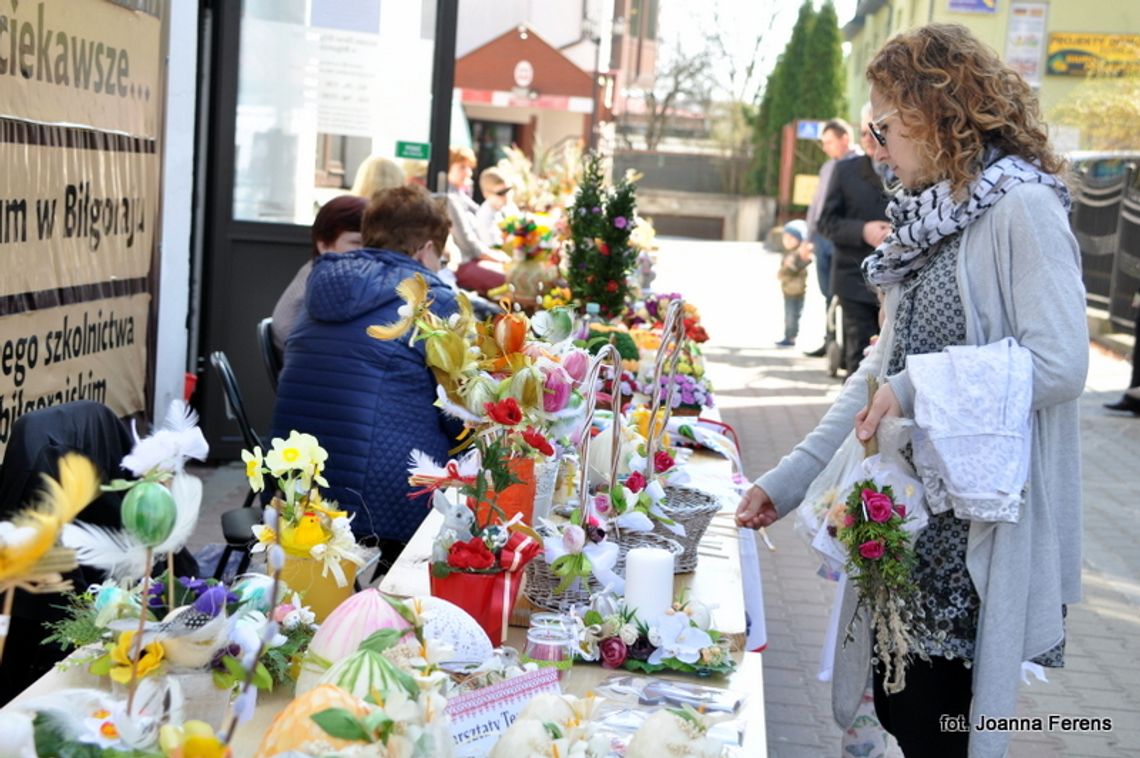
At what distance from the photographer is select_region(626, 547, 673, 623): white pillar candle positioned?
93.7 inches

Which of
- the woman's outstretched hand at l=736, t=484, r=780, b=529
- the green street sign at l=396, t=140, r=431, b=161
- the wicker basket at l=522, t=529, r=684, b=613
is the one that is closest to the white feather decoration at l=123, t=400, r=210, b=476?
the wicker basket at l=522, t=529, r=684, b=613

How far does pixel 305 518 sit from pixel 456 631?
358 mm

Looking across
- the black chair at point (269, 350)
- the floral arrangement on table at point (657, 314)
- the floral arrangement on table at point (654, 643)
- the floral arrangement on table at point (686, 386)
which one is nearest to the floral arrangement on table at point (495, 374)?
the floral arrangement on table at point (654, 643)

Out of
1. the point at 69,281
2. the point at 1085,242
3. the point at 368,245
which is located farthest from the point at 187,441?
the point at 1085,242

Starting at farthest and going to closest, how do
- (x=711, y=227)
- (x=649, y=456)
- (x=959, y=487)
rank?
(x=711, y=227) → (x=649, y=456) → (x=959, y=487)

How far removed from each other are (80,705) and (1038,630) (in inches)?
65.8

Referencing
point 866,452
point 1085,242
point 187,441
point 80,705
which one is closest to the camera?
point 80,705

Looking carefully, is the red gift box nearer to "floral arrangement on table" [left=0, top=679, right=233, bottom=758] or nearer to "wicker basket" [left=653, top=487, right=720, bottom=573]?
"wicker basket" [left=653, top=487, right=720, bottom=573]

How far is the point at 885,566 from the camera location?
238 centimetres

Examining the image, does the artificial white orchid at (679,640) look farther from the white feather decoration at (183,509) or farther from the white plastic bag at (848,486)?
the white feather decoration at (183,509)

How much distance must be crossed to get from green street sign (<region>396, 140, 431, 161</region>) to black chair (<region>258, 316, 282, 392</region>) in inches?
86.8

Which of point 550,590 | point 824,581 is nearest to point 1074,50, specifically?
point 824,581

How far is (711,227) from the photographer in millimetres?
36781

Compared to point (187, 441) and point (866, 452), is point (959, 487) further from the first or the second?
point (187, 441)
